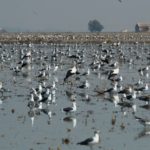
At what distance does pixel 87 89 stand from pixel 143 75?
26.2ft

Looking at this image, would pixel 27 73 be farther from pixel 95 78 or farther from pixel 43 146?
pixel 43 146

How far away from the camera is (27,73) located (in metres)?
42.3

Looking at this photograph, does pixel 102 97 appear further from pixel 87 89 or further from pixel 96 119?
pixel 96 119

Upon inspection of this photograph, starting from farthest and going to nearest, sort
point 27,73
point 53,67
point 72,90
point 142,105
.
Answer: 1. point 53,67
2. point 27,73
3. point 72,90
4. point 142,105

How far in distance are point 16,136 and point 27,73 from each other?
69.4 feet

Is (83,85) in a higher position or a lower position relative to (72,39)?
higher

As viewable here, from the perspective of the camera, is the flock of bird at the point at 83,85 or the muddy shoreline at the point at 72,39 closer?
the flock of bird at the point at 83,85

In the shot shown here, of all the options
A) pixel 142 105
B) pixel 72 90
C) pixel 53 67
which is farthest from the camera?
pixel 53 67

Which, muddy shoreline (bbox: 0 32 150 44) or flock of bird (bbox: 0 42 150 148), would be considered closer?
flock of bird (bbox: 0 42 150 148)

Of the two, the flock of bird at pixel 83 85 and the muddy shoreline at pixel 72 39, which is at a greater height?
the flock of bird at pixel 83 85

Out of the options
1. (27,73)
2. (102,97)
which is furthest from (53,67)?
(102,97)

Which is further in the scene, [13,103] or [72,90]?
[72,90]

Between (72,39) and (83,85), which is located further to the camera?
(72,39)

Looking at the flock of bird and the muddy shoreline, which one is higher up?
the flock of bird
